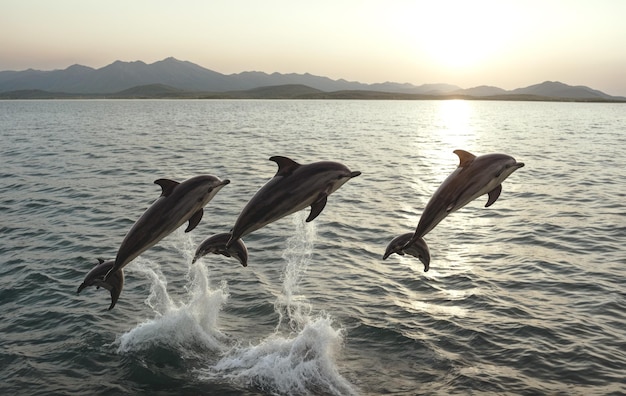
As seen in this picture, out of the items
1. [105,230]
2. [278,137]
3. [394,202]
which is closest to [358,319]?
[105,230]

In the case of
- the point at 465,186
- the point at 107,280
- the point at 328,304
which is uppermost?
the point at 465,186

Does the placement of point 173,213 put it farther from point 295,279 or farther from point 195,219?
point 295,279

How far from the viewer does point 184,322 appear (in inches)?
888

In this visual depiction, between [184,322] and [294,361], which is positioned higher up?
[184,322]

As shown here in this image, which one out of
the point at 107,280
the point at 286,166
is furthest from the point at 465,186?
the point at 107,280

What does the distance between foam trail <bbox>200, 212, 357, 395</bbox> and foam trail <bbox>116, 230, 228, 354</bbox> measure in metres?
1.71

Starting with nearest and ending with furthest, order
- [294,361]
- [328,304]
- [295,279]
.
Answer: [294,361] < [328,304] < [295,279]

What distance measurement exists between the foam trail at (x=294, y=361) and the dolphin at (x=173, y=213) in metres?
8.53

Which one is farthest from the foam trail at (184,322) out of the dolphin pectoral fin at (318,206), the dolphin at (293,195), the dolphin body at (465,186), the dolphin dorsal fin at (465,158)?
the dolphin dorsal fin at (465,158)

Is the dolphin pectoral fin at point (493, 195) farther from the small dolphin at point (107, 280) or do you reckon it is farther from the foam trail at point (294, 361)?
the foam trail at point (294, 361)

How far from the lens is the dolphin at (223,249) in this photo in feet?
38.7

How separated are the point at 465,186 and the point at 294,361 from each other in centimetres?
1259

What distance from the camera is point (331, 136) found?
112 m

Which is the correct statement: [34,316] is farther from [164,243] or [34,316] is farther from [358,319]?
[358,319]
